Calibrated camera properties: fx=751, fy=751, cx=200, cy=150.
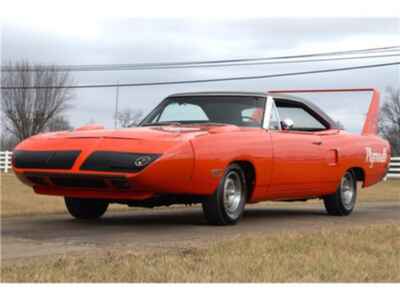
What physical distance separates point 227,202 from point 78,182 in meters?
1.57

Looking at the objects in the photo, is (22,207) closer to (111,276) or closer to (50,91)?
(111,276)

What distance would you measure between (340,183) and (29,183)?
162 inches

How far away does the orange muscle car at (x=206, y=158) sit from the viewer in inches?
265

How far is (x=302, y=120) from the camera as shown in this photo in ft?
32.1

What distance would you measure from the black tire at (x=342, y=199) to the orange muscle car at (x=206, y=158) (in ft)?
0.04

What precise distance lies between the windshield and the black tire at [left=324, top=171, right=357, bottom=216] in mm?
1839

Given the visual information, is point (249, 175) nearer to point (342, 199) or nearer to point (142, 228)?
→ point (142, 228)

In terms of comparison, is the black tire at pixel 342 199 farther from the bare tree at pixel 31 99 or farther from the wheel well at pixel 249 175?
the bare tree at pixel 31 99

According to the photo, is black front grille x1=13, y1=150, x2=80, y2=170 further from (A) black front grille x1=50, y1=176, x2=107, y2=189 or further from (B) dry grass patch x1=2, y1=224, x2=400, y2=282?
(B) dry grass patch x1=2, y1=224, x2=400, y2=282

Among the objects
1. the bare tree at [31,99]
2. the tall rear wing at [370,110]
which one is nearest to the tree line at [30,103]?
the bare tree at [31,99]

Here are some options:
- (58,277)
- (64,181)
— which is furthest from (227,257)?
(64,181)

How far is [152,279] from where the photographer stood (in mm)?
4266

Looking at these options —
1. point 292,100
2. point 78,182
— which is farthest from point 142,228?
point 292,100

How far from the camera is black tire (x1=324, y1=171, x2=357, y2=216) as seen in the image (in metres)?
9.60
